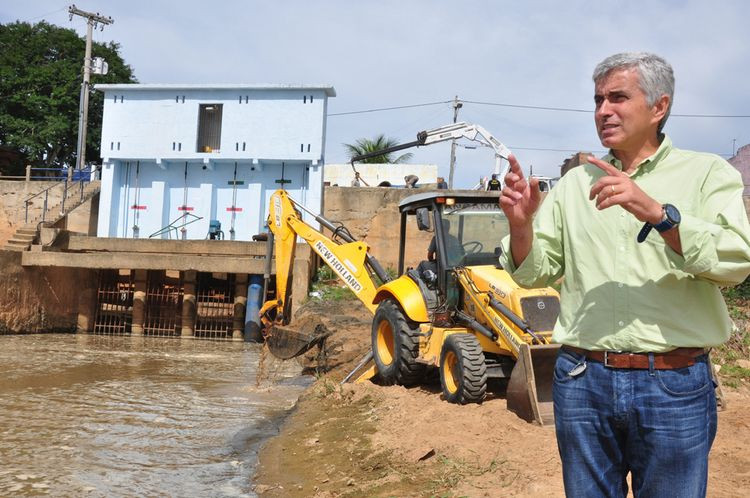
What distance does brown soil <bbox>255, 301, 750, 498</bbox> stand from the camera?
4551mm

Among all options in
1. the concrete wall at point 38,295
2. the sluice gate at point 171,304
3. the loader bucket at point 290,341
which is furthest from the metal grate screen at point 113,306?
the loader bucket at point 290,341

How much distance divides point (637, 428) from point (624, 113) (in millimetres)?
896

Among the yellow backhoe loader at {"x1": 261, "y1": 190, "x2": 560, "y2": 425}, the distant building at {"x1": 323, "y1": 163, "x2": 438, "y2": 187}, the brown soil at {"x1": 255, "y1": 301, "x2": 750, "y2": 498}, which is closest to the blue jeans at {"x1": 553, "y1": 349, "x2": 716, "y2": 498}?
the brown soil at {"x1": 255, "y1": 301, "x2": 750, "y2": 498}

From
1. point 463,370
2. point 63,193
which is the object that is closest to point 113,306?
point 63,193

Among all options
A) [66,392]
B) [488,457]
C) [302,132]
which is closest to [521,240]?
[488,457]

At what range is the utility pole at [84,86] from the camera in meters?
30.1

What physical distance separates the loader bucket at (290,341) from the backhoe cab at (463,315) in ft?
6.30

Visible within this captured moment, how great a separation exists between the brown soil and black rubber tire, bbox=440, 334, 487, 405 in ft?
0.58

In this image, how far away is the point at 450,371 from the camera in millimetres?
7379

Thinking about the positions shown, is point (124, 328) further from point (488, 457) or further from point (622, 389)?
point (622, 389)

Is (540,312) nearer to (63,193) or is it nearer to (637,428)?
(637,428)

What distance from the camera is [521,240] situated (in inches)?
86.4

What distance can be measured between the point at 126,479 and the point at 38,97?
34738 mm

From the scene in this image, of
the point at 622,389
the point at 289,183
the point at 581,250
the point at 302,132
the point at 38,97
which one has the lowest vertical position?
the point at 622,389
